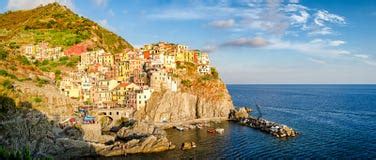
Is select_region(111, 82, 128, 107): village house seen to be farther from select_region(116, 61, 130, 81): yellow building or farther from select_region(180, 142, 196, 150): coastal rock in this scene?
select_region(180, 142, 196, 150): coastal rock

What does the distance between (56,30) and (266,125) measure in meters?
96.7

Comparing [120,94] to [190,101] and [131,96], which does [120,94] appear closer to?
[131,96]

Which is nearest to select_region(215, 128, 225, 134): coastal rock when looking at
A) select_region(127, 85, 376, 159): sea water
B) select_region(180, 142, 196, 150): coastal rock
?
select_region(127, 85, 376, 159): sea water

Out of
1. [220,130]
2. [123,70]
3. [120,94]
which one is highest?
[123,70]

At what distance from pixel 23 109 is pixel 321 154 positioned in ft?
186

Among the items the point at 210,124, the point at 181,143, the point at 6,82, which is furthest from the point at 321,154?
the point at 6,82

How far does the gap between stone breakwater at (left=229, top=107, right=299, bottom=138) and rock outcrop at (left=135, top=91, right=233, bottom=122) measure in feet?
11.3

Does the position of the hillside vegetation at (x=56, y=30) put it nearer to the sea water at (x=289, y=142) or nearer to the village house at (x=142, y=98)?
the village house at (x=142, y=98)

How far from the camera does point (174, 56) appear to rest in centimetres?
12744

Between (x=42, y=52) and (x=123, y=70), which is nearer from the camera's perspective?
(x=123, y=70)

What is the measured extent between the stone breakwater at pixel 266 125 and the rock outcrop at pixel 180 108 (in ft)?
11.3

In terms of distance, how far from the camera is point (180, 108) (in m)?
105

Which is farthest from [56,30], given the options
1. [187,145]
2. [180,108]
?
[187,145]

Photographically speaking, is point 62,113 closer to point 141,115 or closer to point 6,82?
point 6,82
